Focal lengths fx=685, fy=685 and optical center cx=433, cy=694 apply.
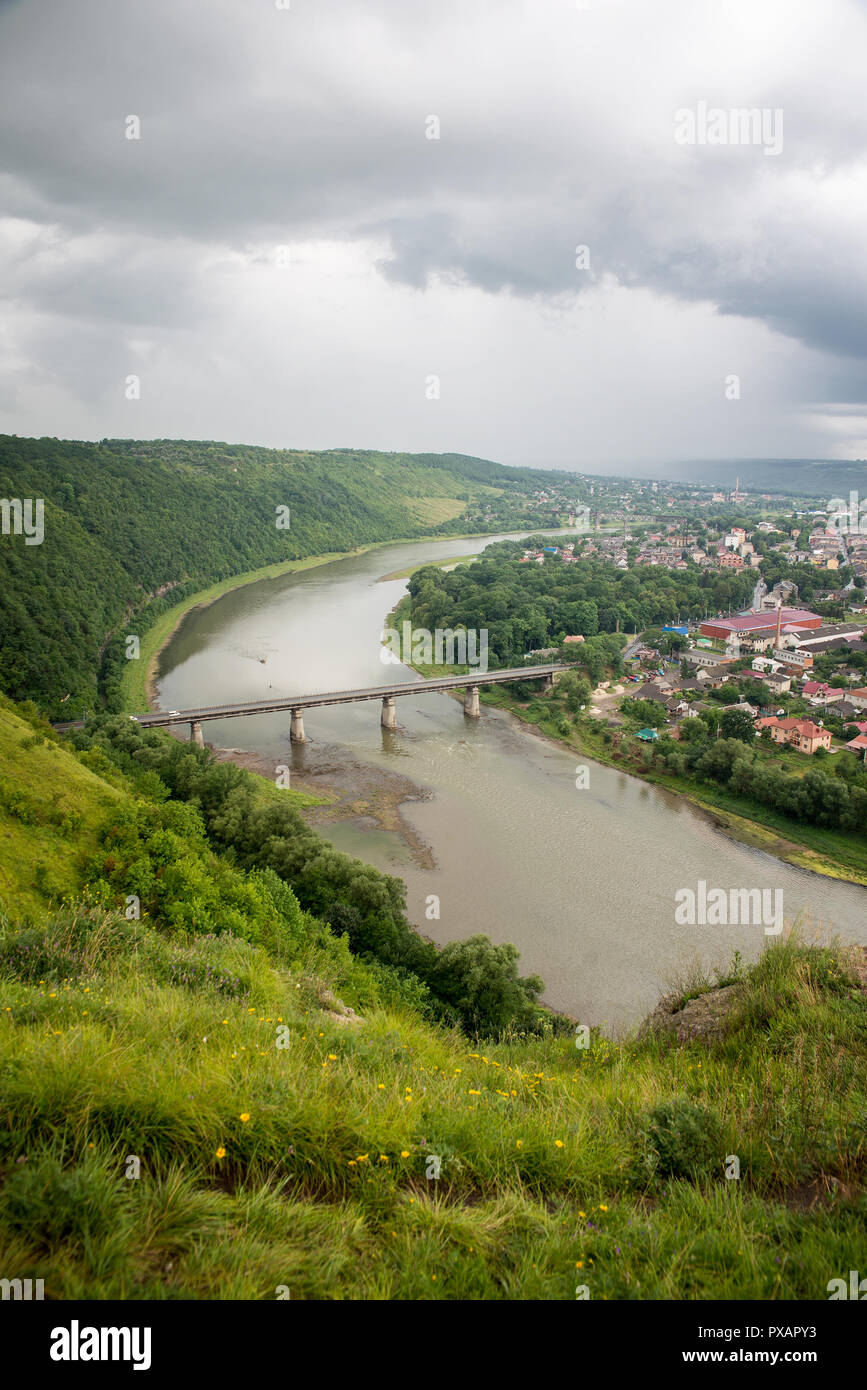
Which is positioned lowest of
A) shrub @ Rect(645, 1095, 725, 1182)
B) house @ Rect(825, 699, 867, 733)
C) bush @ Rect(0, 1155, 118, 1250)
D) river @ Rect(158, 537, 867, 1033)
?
river @ Rect(158, 537, 867, 1033)

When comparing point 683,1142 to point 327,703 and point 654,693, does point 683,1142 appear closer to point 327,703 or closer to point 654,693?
point 327,703

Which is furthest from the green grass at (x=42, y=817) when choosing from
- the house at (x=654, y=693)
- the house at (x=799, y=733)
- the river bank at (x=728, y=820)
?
the house at (x=654, y=693)

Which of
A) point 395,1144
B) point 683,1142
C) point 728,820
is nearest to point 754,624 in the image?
point 728,820

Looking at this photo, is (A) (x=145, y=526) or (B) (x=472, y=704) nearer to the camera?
(B) (x=472, y=704)

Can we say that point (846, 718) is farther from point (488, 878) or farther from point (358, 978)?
point (358, 978)

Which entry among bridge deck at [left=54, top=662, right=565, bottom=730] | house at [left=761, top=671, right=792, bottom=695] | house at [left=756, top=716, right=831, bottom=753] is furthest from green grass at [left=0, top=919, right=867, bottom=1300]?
house at [left=761, top=671, right=792, bottom=695]

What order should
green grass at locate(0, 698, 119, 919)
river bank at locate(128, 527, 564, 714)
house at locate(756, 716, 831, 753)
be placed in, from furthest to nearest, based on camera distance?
1. river bank at locate(128, 527, 564, 714)
2. house at locate(756, 716, 831, 753)
3. green grass at locate(0, 698, 119, 919)

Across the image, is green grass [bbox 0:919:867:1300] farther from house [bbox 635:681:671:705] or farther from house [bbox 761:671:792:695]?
house [bbox 761:671:792:695]

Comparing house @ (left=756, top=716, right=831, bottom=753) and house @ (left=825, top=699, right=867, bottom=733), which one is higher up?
house @ (left=825, top=699, right=867, bottom=733)
